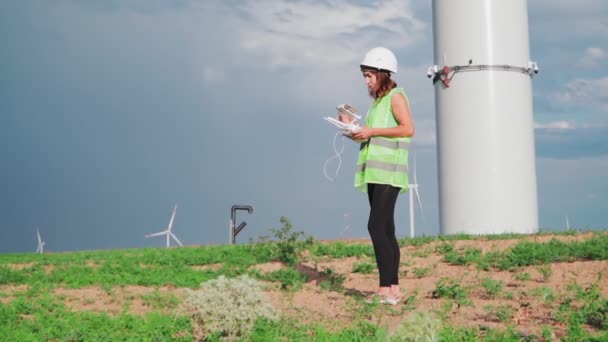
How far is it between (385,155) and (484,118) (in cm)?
882

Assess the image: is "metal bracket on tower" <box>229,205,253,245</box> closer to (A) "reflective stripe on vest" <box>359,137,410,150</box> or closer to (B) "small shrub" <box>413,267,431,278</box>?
(B) "small shrub" <box>413,267,431,278</box>

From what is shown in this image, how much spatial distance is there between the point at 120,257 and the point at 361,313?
23.6ft

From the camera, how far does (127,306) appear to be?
8.00 m

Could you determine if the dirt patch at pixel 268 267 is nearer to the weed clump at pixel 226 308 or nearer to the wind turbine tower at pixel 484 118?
the weed clump at pixel 226 308

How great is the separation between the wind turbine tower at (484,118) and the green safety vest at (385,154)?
8.55 metres

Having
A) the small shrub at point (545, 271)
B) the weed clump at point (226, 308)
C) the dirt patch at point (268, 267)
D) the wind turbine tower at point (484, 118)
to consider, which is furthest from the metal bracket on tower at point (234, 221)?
the weed clump at point (226, 308)

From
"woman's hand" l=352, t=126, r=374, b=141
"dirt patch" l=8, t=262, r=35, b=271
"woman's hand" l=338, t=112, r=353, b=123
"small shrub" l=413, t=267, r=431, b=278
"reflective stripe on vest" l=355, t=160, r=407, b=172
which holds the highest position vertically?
"woman's hand" l=338, t=112, r=353, b=123

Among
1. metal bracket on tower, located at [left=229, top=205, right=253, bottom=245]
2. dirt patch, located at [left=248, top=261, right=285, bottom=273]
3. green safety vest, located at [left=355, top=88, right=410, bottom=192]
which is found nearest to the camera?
green safety vest, located at [left=355, top=88, right=410, bottom=192]

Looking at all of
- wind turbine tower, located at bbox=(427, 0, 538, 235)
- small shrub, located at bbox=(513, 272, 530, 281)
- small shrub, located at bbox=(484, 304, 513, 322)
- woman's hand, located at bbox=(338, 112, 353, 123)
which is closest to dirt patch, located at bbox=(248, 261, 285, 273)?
small shrub, located at bbox=(513, 272, 530, 281)

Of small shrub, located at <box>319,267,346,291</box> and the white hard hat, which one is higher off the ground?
the white hard hat

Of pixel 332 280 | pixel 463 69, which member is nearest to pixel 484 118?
pixel 463 69

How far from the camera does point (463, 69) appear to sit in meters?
15.4

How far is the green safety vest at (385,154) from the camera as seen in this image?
7.06 meters

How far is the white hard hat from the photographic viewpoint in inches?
278
